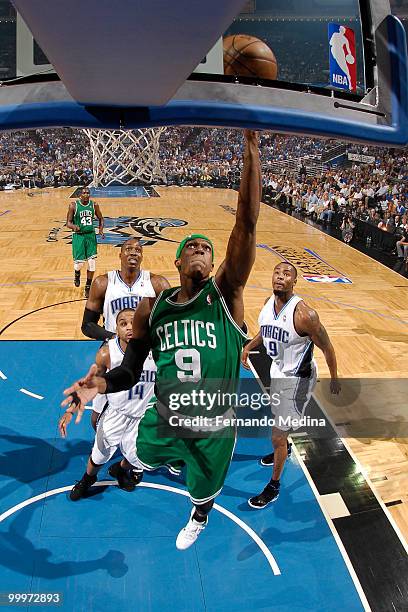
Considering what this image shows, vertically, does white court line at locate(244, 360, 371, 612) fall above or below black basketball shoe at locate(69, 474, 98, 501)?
below

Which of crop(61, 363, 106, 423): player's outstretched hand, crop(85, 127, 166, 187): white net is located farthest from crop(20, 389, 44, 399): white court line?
crop(85, 127, 166, 187): white net

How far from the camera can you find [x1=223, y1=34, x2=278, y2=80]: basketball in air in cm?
184

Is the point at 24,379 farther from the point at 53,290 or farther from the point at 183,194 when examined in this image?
the point at 183,194

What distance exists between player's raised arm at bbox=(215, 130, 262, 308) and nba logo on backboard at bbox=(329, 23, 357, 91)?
36cm

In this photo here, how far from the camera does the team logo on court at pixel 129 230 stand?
45.0 ft

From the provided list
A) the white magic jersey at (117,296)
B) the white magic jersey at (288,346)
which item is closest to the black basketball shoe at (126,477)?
the white magic jersey at (117,296)

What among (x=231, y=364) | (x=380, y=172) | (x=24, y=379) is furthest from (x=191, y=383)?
(x=380, y=172)

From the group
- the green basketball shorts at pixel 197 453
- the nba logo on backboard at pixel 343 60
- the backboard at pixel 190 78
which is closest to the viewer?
the backboard at pixel 190 78

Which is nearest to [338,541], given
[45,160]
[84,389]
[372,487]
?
[372,487]

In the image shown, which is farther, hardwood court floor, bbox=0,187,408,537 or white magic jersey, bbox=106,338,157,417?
hardwood court floor, bbox=0,187,408,537

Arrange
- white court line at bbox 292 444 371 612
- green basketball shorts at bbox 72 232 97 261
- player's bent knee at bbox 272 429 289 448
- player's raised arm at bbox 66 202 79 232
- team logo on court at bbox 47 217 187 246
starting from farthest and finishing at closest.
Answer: team logo on court at bbox 47 217 187 246
green basketball shorts at bbox 72 232 97 261
player's raised arm at bbox 66 202 79 232
player's bent knee at bbox 272 429 289 448
white court line at bbox 292 444 371 612

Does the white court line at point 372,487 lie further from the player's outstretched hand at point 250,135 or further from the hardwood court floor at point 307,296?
the player's outstretched hand at point 250,135

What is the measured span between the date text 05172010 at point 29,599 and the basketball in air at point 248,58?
3060mm

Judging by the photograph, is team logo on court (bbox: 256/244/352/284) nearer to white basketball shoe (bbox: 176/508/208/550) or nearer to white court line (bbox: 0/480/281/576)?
white court line (bbox: 0/480/281/576)
